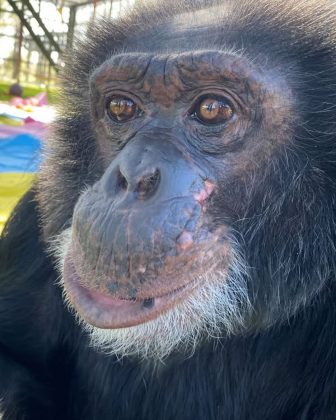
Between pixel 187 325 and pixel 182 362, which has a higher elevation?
pixel 187 325

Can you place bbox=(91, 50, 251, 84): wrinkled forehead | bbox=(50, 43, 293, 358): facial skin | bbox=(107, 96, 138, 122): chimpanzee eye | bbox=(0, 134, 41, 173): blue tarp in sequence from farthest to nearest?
bbox=(0, 134, 41, 173): blue tarp
bbox=(107, 96, 138, 122): chimpanzee eye
bbox=(91, 50, 251, 84): wrinkled forehead
bbox=(50, 43, 293, 358): facial skin

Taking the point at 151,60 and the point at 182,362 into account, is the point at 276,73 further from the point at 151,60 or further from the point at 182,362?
the point at 182,362

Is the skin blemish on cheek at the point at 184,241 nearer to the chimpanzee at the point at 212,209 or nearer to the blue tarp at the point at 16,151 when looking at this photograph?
the chimpanzee at the point at 212,209

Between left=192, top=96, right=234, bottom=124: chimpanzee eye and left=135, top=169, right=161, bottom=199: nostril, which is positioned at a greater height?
left=192, top=96, right=234, bottom=124: chimpanzee eye

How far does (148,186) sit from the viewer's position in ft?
5.51

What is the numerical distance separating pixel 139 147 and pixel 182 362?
0.68m

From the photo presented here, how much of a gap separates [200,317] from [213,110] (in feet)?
1.73

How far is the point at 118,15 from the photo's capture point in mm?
2271

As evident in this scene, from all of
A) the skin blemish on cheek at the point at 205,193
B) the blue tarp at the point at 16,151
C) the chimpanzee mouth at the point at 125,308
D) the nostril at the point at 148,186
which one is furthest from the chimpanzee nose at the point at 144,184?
the blue tarp at the point at 16,151

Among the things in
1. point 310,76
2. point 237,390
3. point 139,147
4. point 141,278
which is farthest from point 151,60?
point 237,390

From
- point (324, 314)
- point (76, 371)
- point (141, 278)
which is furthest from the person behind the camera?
point (76, 371)

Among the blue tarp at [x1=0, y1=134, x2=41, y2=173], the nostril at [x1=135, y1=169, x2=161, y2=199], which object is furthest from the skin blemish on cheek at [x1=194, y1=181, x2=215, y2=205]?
A: the blue tarp at [x1=0, y1=134, x2=41, y2=173]

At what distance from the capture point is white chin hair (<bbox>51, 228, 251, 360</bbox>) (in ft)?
5.74

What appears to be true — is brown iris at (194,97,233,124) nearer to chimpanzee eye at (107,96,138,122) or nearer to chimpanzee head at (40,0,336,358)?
chimpanzee head at (40,0,336,358)
